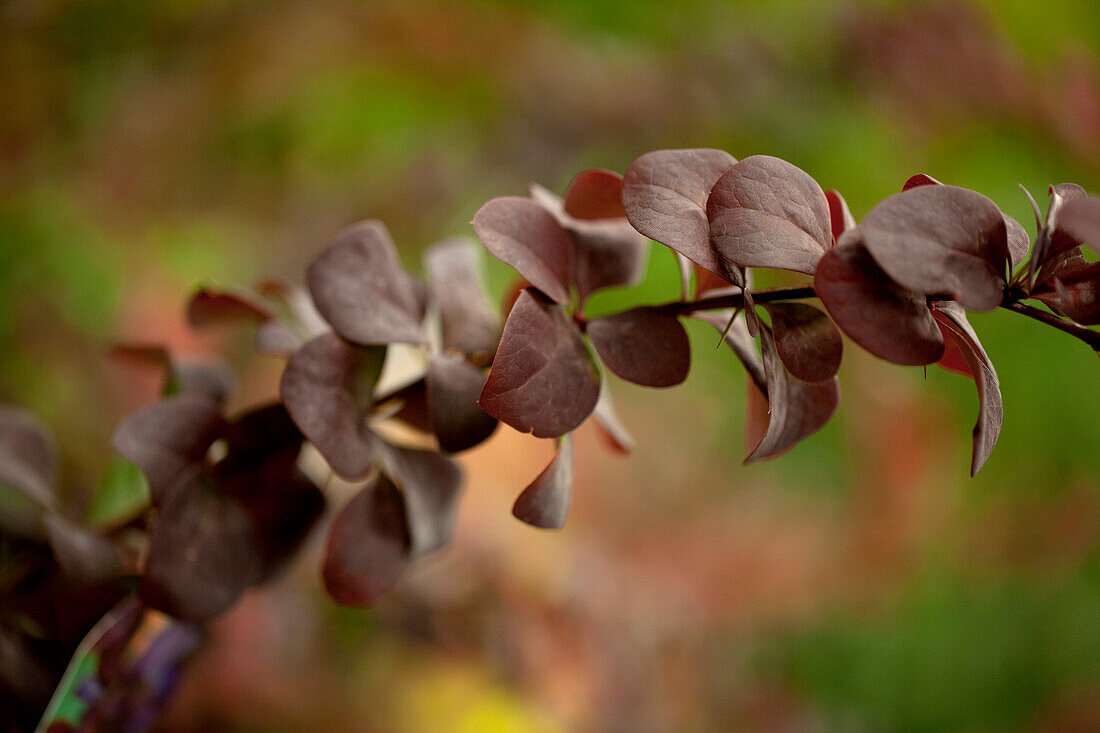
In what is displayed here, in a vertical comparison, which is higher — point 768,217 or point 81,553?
point 768,217

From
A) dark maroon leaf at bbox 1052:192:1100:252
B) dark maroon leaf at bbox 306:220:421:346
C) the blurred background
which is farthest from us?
the blurred background

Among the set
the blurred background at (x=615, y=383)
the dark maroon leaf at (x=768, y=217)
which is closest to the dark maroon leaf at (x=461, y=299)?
the dark maroon leaf at (x=768, y=217)

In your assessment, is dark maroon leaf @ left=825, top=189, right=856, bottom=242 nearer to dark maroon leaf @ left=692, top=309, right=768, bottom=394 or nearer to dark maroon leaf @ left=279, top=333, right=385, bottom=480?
dark maroon leaf @ left=692, top=309, right=768, bottom=394

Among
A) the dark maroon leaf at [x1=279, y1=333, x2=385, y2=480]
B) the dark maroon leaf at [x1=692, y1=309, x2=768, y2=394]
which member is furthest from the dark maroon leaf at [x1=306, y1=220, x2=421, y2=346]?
the dark maroon leaf at [x1=692, y1=309, x2=768, y2=394]

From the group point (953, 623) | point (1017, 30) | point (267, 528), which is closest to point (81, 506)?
point (267, 528)

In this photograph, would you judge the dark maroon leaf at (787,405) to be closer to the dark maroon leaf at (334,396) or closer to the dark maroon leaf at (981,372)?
the dark maroon leaf at (981,372)

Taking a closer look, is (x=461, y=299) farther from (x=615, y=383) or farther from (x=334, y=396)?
(x=615, y=383)

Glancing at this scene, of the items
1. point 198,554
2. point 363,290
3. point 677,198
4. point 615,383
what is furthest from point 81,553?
point 615,383
